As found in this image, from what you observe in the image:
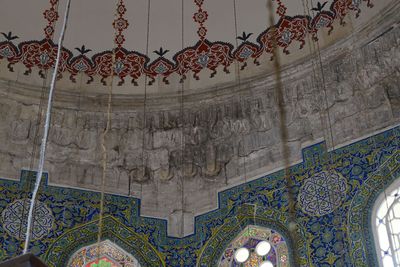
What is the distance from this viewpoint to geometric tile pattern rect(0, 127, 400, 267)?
8.90 meters

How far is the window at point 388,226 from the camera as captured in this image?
27.9ft

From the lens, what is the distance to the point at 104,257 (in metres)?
9.73

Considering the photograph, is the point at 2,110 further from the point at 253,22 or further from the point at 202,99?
the point at 253,22

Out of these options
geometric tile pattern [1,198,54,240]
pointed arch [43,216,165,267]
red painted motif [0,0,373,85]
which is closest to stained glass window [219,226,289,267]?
pointed arch [43,216,165,267]

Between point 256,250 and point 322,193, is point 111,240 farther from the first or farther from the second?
point 322,193

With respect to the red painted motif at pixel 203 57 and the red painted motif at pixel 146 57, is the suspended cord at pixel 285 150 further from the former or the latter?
the red painted motif at pixel 203 57

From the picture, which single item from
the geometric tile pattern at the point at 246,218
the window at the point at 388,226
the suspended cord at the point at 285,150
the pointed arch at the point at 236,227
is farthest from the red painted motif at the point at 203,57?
the window at the point at 388,226

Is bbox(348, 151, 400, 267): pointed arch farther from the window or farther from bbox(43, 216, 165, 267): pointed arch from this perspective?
bbox(43, 216, 165, 267): pointed arch

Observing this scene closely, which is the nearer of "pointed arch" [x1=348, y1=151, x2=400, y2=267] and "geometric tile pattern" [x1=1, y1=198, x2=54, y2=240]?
"pointed arch" [x1=348, y1=151, x2=400, y2=267]

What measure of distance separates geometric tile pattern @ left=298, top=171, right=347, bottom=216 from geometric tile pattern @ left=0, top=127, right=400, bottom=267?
0.02 meters

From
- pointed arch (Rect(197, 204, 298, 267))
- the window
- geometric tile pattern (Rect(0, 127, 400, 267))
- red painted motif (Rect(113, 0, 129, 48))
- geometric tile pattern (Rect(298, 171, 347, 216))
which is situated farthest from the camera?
red painted motif (Rect(113, 0, 129, 48))

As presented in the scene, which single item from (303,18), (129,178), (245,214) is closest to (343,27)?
(303,18)

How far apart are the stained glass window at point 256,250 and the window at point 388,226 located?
1.05 metres

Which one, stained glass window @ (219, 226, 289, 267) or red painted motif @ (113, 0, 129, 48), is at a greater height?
red painted motif @ (113, 0, 129, 48)
